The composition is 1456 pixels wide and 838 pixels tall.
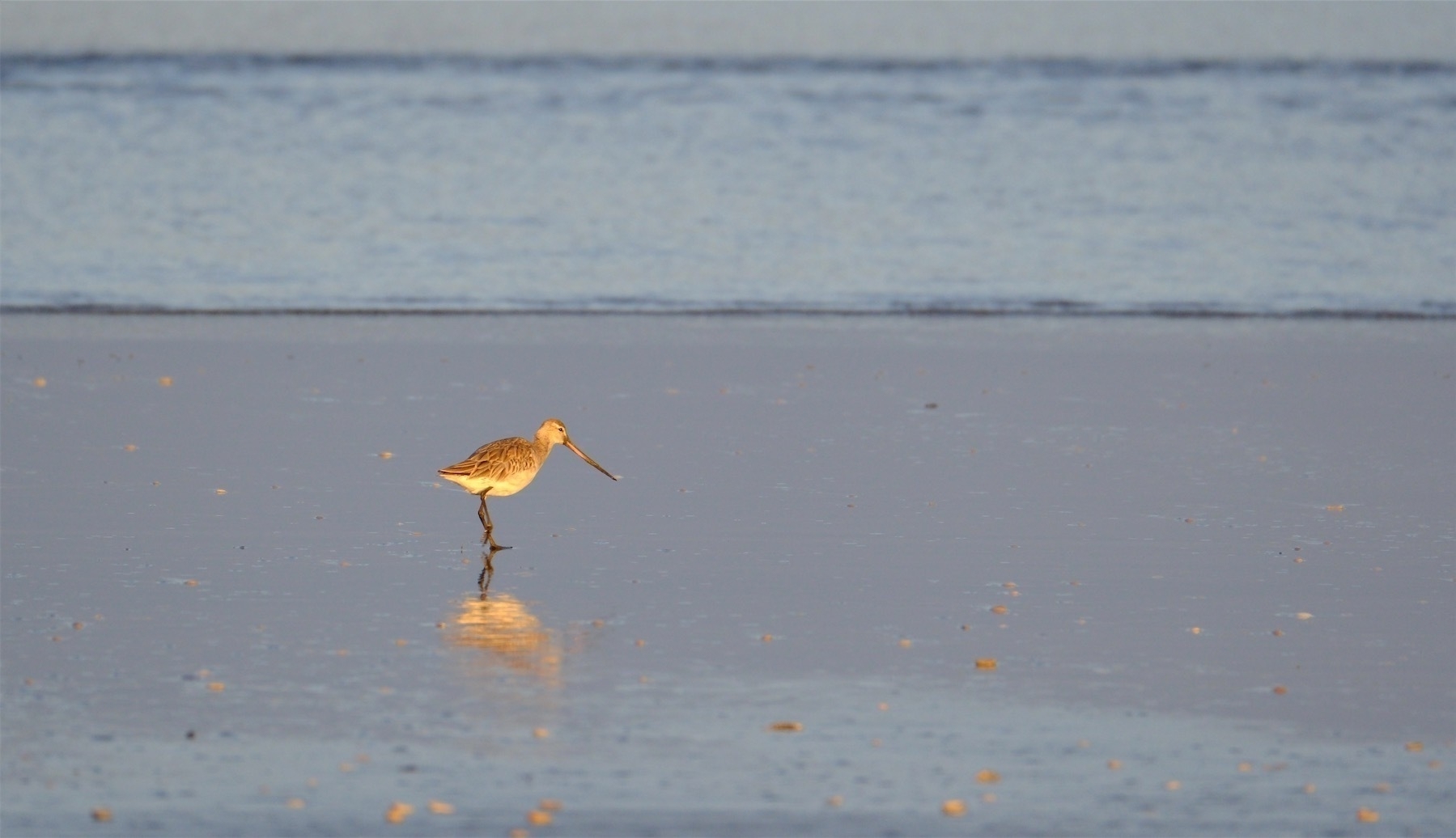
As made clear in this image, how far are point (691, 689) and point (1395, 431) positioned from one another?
7.54 metres

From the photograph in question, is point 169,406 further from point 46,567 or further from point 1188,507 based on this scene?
point 1188,507

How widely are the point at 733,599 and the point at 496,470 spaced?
199 cm

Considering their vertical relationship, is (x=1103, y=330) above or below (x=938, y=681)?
above

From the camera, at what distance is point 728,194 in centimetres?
2852

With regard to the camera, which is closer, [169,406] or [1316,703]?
[1316,703]

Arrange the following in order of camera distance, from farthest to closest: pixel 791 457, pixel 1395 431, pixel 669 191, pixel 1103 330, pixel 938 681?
pixel 669 191 < pixel 1103 330 < pixel 1395 431 < pixel 791 457 < pixel 938 681

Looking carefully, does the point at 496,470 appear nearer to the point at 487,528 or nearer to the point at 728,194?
the point at 487,528

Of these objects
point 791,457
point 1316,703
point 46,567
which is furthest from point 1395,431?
point 46,567

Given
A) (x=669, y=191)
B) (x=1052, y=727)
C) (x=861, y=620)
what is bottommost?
(x=1052, y=727)

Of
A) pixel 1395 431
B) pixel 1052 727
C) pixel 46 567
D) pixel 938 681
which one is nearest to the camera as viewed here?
pixel 1052 727

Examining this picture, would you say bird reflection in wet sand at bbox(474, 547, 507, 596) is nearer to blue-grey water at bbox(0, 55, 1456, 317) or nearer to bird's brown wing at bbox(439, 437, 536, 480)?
bird's brown wing at bbox(439, 437, 536, 480)

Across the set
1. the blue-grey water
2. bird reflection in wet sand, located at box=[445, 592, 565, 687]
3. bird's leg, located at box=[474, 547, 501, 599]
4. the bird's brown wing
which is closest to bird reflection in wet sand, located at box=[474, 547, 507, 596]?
bird's leg, located at box=[474, 547, 501, 599]

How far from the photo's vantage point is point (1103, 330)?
1836 cm

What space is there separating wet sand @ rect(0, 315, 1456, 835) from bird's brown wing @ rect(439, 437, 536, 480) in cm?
33
